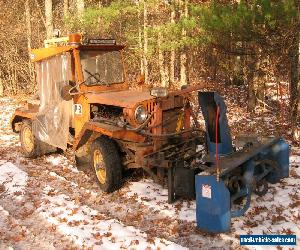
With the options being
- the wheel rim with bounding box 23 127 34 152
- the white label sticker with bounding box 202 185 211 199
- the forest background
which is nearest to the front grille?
the white label sticker with bounding box 202 185 211 199

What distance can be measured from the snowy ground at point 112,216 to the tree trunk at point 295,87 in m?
1.47

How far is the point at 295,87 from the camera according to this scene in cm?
1012

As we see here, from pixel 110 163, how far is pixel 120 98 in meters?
1.16

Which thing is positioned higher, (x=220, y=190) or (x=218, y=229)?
(x=220, y=190)

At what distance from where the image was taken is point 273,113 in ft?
42.7

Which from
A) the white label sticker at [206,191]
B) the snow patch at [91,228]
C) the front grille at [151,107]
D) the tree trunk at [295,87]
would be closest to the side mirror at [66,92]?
the front grille at [151,107]

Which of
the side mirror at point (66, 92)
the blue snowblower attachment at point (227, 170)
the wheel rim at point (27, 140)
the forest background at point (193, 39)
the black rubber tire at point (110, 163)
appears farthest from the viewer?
the wheel rim at point (27, 140)

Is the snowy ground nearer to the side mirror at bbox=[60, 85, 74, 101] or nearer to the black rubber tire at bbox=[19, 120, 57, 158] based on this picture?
the black rubber tire at bbox=[19, 120, 57, 158]

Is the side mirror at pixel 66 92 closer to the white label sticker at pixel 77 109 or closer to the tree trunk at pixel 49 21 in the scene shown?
the white label sticker at pixel 77 109

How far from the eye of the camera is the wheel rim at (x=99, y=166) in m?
6.91

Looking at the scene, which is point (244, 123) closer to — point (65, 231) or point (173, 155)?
point (173, 155)

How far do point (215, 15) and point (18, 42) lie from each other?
16.0 m

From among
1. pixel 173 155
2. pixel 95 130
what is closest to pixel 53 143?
pixel 95 130

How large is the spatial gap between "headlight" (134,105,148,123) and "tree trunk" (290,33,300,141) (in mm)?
4466
